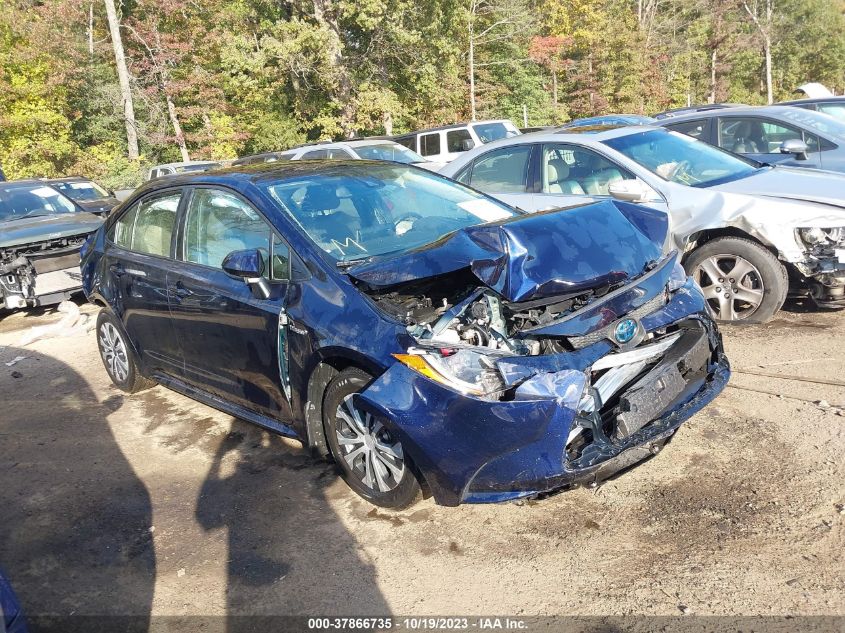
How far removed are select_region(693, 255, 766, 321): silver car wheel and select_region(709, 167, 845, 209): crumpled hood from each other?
0.60m

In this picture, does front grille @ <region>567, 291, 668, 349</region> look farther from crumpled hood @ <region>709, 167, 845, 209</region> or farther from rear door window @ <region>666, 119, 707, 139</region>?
rear door window @ <region>666, 119, 707, 139</region>

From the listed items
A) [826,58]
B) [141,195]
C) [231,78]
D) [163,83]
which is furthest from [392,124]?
[826,58]

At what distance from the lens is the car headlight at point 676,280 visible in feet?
11.9

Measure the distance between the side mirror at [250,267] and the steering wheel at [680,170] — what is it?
12.8 ft

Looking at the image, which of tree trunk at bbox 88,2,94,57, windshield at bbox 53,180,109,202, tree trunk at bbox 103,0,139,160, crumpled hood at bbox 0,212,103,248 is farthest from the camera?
tree trunk at bbox 88,2,94,57

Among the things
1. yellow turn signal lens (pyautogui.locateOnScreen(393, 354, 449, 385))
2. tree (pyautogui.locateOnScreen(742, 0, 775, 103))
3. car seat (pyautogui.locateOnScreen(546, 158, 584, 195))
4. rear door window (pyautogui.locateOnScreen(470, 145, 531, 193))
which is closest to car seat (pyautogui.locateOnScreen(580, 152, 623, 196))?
car seat (pyautogui.locateOnScreen(546, 158, 584, 195))

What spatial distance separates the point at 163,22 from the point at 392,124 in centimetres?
1050

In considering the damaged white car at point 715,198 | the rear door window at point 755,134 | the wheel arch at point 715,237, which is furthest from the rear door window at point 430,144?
the wheel arch at point 715,237

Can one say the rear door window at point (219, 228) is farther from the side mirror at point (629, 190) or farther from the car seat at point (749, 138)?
the car seat at point (749, 138)

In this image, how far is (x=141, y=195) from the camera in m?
5.20

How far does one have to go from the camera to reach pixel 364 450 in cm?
349

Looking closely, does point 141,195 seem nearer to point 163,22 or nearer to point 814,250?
point 814,250

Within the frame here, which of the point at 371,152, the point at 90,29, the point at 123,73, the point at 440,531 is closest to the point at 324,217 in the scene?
the point at 440,531

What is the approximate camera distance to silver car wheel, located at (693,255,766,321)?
556 centimetres
